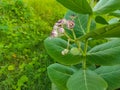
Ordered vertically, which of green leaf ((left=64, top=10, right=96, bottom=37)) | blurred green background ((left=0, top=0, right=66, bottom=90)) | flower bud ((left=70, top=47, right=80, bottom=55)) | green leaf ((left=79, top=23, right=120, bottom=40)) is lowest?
blurred green background ((left=0, top=0, right=66, bottom=90))

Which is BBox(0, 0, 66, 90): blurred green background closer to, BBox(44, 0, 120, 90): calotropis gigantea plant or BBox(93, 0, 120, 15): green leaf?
BBox(44, 0, 120, 90): calotropis gigantea plant

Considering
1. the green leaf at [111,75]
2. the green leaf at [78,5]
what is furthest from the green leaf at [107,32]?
the green leaf at [111,75]

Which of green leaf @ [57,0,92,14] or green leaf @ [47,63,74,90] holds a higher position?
green leaf @ [57,0,92,14]

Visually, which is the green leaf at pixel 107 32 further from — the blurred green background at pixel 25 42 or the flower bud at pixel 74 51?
the blurred green background at pixel 25 42

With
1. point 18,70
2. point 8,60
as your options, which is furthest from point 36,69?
point 8,60

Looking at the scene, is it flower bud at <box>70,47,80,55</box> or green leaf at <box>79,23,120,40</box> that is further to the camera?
flower bud at <box>70,47,80,55</box>

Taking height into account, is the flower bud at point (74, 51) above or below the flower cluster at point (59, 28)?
below

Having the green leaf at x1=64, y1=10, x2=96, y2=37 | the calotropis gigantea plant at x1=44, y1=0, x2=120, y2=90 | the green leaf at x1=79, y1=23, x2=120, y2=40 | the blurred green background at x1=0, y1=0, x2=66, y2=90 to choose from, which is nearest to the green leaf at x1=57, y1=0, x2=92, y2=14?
the calotropis gigantea plant at x1=44, y1=0, x2=120, y2=90

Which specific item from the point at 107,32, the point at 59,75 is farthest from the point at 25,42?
the point at 107,32

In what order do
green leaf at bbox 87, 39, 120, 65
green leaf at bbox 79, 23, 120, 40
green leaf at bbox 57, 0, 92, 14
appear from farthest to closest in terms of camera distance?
green leaf at bbox 87, 39, 120, 65, green leaf at bbox 57, 0, 92, 14, green leaf at bbox 79, 23, 120, 40
